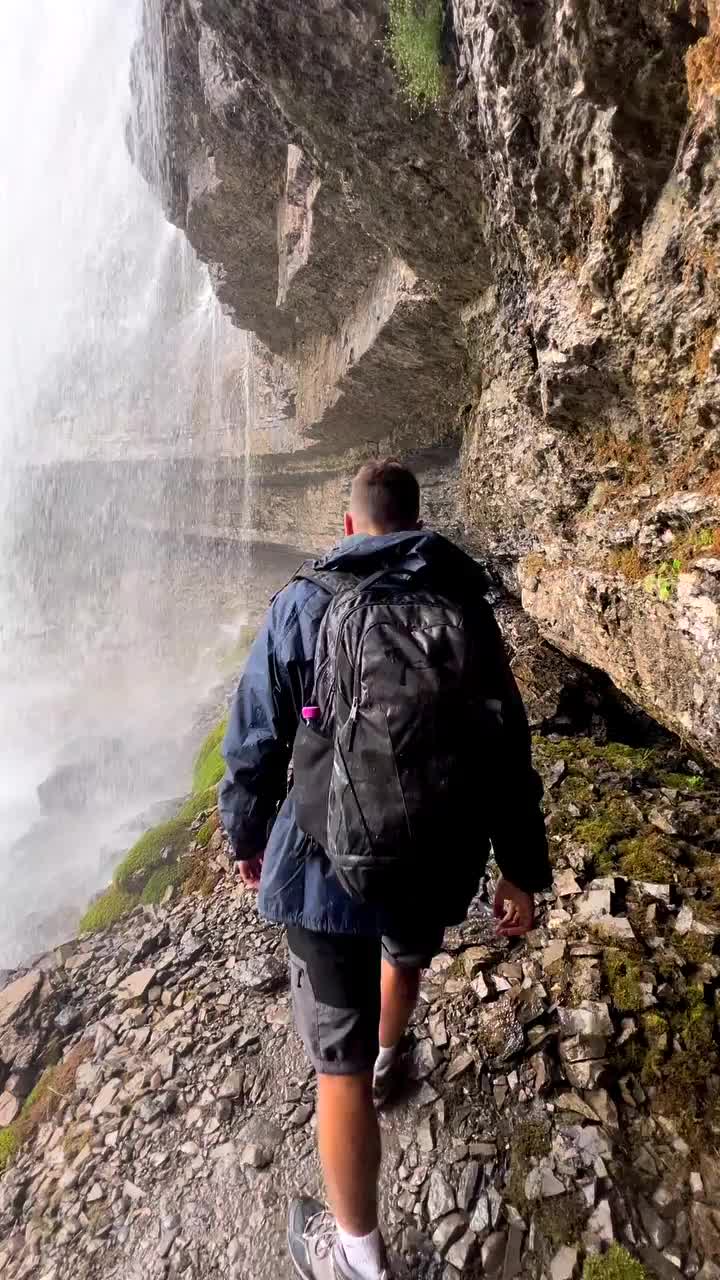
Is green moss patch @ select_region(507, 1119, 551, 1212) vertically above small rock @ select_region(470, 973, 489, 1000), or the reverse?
small rock @ select_region(470, 973, 489, 1000)

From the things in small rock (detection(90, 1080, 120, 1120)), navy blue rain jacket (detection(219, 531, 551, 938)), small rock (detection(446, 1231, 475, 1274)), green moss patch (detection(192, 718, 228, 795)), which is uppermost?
navy blue rain jacket (detection(219, 531, 551, 938))

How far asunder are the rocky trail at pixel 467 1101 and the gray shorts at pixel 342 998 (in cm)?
123

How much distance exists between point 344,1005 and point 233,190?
892cm

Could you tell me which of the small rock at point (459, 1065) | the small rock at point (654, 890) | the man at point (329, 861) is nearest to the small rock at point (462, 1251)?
the man at point (329, 861)

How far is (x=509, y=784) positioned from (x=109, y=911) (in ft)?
19.7

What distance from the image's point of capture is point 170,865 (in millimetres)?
6457

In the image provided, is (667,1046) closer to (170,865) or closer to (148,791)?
(170,865)

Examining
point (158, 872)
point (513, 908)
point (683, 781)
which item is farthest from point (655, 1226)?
point (158, 872)

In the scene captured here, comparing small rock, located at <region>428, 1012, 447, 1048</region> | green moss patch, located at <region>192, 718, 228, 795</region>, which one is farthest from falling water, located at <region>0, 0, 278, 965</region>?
small rock, located at <region>428, 1012, 447, 1048</region>

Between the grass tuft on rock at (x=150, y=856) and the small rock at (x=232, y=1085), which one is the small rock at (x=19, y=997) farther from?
the small rock at (x=232, y=1085)

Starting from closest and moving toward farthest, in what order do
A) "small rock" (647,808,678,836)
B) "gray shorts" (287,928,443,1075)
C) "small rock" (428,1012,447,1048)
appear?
"gray shorts" (287,928,443,1075)
"small rock" (428,1012,447,1048)
"small rock" (647,808,678,836)

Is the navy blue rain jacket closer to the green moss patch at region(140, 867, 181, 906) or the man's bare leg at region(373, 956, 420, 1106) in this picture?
the man's bare leg at region(373, 956, 420, 1106)

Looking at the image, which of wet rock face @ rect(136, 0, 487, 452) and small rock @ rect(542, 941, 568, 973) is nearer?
small rock @ rect(542, 941, 568, 973)

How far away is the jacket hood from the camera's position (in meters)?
1.86
